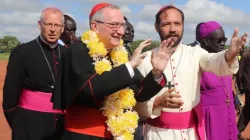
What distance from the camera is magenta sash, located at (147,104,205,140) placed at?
3941 mm

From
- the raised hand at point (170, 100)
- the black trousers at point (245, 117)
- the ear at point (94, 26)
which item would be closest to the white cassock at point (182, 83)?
the raised hand at point (170, 100)

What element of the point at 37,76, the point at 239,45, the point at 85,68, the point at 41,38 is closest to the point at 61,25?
the point at 41,38

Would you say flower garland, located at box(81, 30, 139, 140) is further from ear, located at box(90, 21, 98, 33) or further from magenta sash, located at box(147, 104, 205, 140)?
magenta sash, located at box(147, 104, 205, 140)

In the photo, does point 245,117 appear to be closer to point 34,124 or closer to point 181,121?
point 181,121

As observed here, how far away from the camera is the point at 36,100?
475 centimetres

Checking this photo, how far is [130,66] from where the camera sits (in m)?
3.22

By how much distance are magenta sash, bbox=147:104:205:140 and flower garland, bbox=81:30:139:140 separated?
1.58 ft

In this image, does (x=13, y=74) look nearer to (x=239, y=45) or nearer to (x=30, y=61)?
(x=30, y=61)

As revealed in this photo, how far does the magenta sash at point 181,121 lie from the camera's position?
3941 millimetres

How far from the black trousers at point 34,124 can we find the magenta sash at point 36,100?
5cm

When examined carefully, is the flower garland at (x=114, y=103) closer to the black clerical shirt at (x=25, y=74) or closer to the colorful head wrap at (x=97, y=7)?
the colorful head wrap at (x=97, y=7)

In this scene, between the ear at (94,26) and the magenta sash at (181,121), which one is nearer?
the ear at (94,26)

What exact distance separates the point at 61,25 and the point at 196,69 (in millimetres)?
1889

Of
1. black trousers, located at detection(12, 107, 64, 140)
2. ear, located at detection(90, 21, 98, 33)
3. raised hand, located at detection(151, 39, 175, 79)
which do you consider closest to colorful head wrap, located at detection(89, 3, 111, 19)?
ear, located at detection(90, 21, 98, 33)
